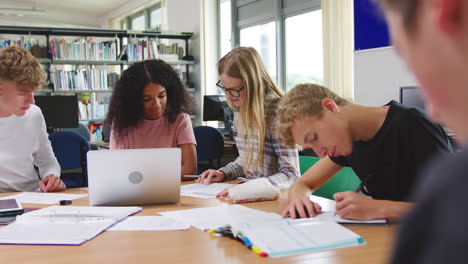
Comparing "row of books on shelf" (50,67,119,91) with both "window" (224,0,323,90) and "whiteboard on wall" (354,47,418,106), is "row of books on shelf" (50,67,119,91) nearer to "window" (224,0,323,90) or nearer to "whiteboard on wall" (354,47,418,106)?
"window" (224,0,323,90)

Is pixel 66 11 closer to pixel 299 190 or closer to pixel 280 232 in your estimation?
pixel 299 190

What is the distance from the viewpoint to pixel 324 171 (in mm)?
1807

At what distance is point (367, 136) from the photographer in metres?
1.55

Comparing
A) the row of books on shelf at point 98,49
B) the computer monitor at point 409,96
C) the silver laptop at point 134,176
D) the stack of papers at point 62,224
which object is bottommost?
the stack of papers at point 62,224

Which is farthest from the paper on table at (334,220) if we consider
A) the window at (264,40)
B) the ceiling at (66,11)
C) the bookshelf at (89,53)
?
the ceiling at (66,11)

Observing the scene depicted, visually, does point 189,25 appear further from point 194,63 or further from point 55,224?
point 55,224

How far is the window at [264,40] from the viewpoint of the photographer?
662cm

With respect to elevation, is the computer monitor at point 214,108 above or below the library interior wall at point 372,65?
below

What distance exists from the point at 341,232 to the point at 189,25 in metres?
7.02

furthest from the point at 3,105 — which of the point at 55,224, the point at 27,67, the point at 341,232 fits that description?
the point at 341,232

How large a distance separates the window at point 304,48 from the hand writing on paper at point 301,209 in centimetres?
433

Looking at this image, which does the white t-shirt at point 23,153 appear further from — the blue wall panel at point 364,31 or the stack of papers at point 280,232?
the blue wall panel at point 364,31

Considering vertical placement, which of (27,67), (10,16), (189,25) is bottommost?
(27,67)

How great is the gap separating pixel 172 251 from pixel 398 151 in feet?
2.62
